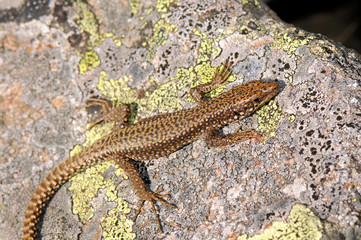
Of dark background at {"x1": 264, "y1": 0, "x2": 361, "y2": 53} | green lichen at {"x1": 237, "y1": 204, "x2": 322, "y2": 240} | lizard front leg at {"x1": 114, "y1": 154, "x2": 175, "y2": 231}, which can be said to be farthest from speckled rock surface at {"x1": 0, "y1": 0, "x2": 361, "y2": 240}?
dark background at {"x1": 264, "y1": 0, "x2": 361, "y2": 53}

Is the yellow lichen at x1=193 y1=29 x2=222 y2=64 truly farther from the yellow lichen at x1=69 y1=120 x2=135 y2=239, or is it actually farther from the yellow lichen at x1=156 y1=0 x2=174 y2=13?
the yellow lichen at x1=69 y1=120 x2=135 y2=239

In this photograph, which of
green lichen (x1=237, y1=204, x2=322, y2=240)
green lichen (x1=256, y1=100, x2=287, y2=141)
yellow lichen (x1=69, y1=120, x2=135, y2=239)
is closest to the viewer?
green lichen (x1=237, y1=204, x2=322, y2=240)

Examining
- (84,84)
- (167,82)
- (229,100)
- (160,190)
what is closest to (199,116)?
(229,100)

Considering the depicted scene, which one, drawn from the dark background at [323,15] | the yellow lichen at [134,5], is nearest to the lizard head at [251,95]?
the yellow lichen at [134,5]

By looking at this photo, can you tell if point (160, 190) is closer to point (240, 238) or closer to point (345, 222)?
point (240, 238)

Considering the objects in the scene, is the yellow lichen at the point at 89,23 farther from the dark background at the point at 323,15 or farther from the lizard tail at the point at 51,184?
the dark background at the point at 323,15

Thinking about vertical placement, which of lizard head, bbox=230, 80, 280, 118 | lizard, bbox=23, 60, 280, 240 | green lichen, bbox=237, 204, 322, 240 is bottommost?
green lichen, bbox=237, 204, 322, 240
